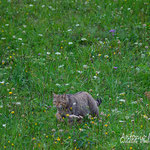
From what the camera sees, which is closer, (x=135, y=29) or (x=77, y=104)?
(x=77, y=104)

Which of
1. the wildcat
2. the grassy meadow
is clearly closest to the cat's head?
the wildcat

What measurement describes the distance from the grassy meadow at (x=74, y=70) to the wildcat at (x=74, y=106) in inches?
5.1

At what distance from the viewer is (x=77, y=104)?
182 inches

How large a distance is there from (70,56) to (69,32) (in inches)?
42.1

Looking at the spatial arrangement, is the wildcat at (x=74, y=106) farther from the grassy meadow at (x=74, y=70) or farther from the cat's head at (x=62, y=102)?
the grassy meadow at (x=74, y=70)

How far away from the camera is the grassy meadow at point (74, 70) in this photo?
4195 millimetres

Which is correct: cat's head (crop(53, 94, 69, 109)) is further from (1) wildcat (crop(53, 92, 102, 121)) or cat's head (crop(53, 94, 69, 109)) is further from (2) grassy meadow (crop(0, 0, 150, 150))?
(2) grassy meadow (crop(0, 0, 150, 150))

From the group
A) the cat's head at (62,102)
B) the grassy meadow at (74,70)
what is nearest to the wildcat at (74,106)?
the cat's head at (62,102)

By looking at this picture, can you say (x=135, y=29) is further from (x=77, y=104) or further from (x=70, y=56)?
(x=77, y=104)

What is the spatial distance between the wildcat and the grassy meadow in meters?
0.13

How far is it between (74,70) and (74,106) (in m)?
1.83

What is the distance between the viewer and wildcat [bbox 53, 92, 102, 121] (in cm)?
456

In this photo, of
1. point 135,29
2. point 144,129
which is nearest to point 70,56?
point 135,29

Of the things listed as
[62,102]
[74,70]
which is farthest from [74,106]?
[74,70]
